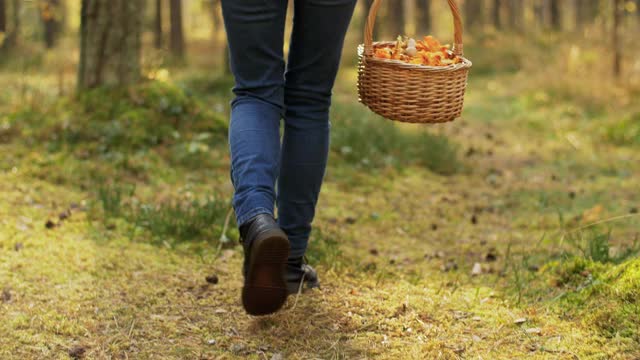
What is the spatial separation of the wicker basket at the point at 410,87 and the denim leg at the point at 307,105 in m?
0.19

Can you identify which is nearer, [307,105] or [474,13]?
[307,105]

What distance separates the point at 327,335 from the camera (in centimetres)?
272

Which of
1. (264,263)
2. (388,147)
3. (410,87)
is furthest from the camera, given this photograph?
(388,147)

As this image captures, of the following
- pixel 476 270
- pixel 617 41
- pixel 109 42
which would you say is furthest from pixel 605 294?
pixel 617 41

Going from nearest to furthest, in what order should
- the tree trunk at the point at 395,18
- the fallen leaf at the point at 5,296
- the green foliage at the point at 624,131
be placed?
1. the fallen leaf at the point at 5,296
2. the green foliage at the point at 624,131
3. the tree trunk at the point at 395,18

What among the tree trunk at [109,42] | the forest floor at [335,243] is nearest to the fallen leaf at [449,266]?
the forest floor at [335,243]

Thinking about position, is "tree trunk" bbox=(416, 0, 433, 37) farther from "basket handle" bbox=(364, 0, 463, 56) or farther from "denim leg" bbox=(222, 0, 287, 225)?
"denim leg" bbox=(222, 0, 287, 225)

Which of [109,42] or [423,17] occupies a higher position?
[109,42]

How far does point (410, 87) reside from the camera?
2.81 m

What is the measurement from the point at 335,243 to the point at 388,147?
231 cm

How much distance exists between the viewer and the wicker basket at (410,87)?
279 cm

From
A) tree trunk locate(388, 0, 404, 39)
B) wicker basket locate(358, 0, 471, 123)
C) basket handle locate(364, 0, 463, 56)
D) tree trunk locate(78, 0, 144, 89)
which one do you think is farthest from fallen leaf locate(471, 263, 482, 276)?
tree trunk locate(388, 0, 404, 39)

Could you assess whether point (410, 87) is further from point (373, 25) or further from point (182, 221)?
point (182, 221)

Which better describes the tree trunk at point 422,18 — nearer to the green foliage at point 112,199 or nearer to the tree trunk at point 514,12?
the tree trunk at point 514,12
